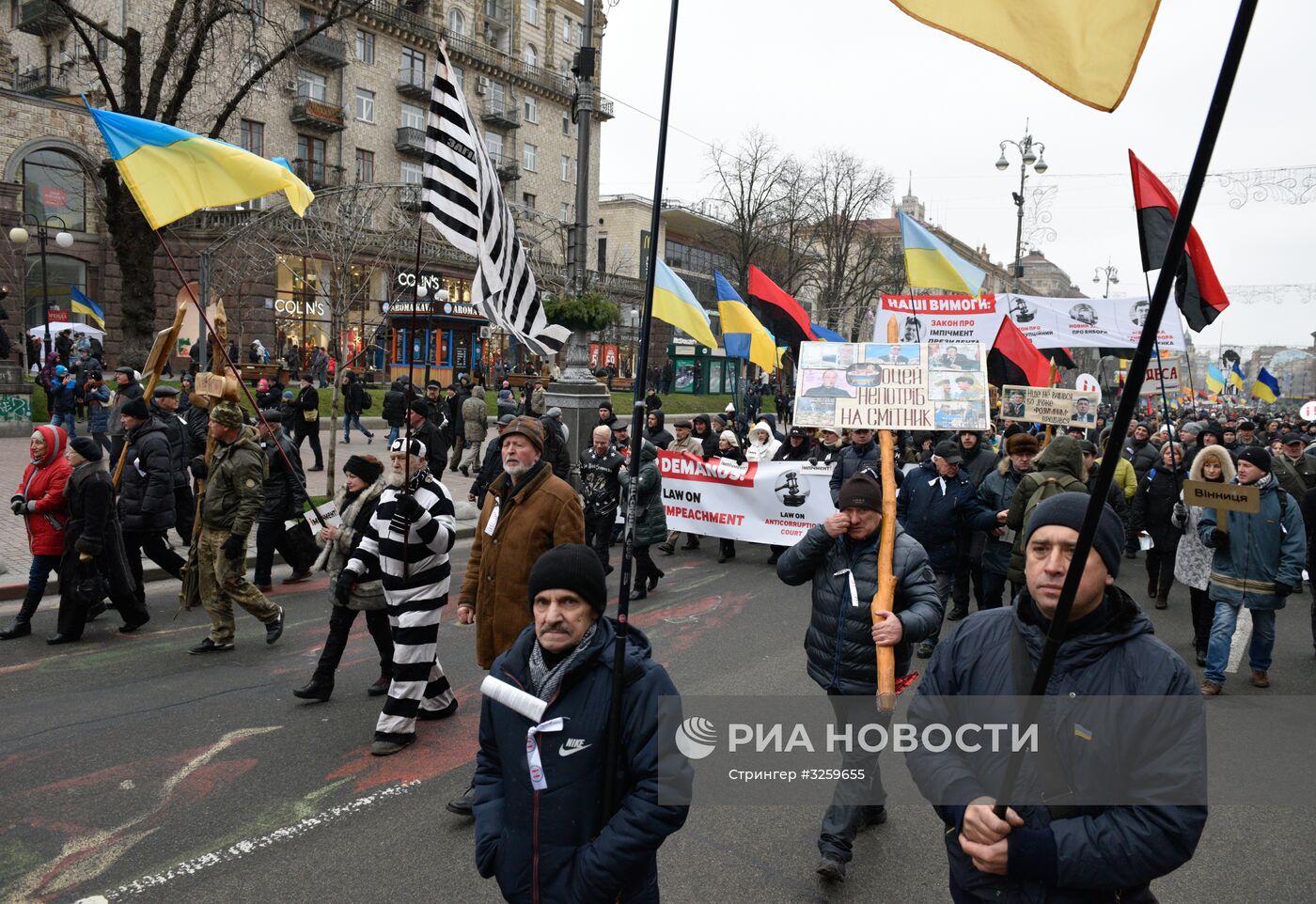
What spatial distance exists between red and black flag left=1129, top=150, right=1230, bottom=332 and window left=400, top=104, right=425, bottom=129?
43082 millimetres

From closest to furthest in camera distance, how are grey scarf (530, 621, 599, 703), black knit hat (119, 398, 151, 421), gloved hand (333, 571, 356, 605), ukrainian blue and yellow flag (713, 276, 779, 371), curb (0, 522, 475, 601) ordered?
grey scarf (530, 621, 599, 703) < gloved hand (333, 571, 356, 605) < black knit hat (119, 398, 151, 421) < curb (0, 522, 475, 601) < ukrainian blue and yellow flag (713, 276, 779, 371)

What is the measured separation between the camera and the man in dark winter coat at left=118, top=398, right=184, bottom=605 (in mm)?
7695

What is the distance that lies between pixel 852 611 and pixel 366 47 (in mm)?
46782

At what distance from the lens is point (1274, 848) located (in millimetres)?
4281

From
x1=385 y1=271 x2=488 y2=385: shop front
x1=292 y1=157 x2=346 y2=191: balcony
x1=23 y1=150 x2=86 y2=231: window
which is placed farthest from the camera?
x1=292 y1=157 x2=346 y2=191: balcony

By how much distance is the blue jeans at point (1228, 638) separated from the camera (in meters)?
6.48

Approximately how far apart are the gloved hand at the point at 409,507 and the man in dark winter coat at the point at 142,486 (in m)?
3.98

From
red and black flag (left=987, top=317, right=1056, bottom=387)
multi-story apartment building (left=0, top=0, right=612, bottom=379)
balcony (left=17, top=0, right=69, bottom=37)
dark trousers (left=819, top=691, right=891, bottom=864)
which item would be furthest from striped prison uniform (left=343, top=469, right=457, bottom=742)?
balcony (left=17, top=0, right=69, bottom=37)

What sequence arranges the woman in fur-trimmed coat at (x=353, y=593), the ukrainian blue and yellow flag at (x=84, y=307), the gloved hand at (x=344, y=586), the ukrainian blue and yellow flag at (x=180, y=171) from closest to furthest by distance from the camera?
the gloved hand at (x=344, y=586)
the woman in fur-trimmed coat at (x=353, y=593)
the ukrainian blue and yellow flag at (x=180, y=171)
the ukrainian blue and yellow flag at (x=84, y=307)

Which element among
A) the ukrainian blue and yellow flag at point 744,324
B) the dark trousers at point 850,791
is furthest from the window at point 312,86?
the dark trousers at point 850,791

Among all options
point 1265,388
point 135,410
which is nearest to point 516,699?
point 135,410

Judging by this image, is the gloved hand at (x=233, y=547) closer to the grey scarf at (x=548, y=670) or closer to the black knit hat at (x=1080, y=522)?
the grey scarf at (x=548, y=670)

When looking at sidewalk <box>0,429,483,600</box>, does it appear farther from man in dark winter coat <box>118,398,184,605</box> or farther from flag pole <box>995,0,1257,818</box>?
flag pole <box>995,0,1257,818</box>

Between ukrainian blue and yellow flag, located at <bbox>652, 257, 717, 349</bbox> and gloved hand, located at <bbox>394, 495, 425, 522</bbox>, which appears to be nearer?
gloved hand, located at <bbox>394, 495, 425, 522</bbox>
